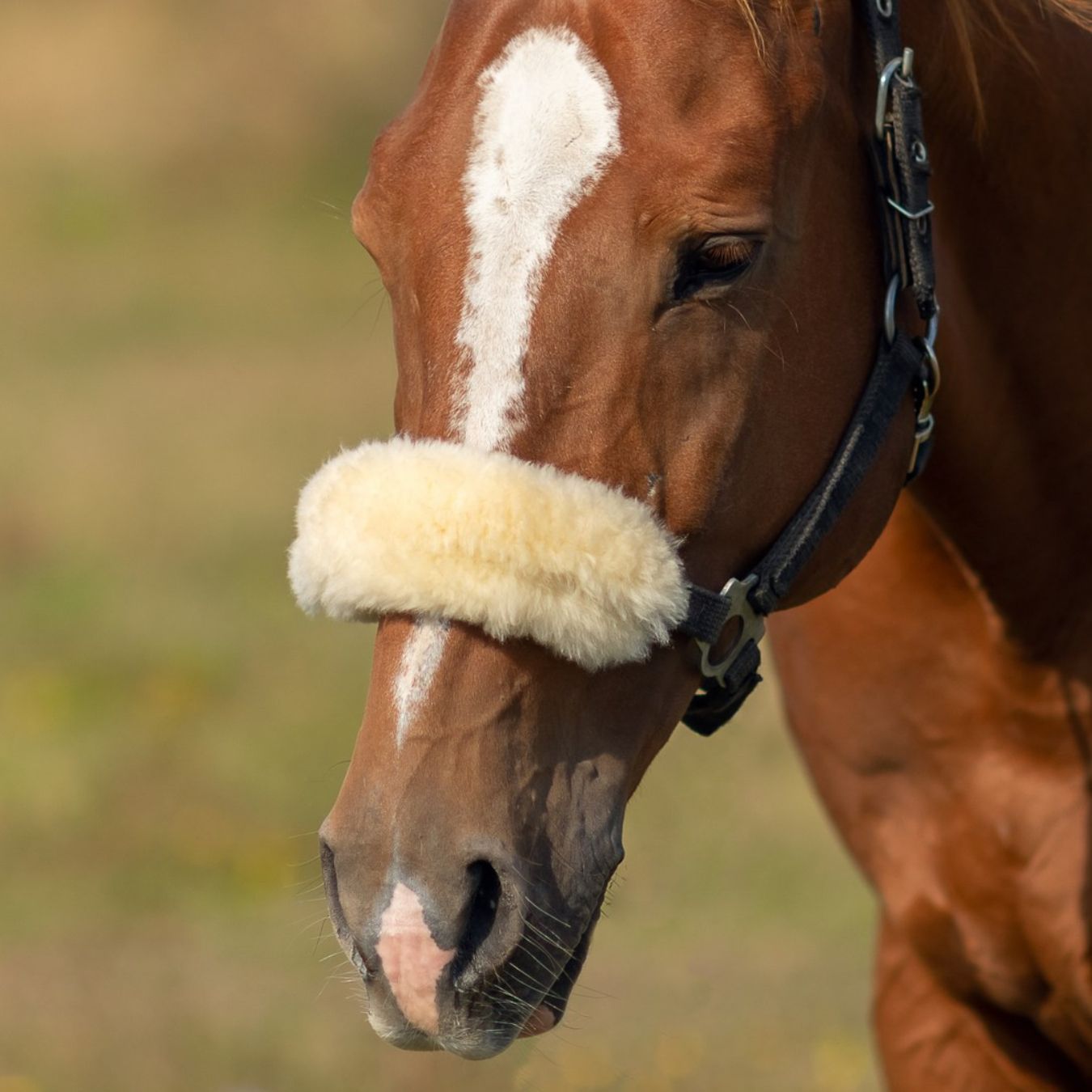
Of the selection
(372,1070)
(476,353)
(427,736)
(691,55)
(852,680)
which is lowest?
(372,1070)

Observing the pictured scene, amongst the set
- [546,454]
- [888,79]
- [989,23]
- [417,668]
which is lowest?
[417,668]

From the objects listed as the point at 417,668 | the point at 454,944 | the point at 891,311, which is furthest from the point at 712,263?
the point at 454,944

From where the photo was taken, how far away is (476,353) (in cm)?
190

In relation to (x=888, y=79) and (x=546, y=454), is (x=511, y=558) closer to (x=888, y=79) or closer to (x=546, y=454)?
(x=546, y=454)

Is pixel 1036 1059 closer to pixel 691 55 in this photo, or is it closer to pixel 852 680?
pixel 852 680

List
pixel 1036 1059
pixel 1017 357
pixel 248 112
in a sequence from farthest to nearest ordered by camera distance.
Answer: pixel 248 112 → pixel 1036 1059 → pixel 1017 357

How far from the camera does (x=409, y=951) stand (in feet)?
5.95

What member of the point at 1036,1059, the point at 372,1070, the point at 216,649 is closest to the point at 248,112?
the point at 216,649

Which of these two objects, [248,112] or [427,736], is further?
[248,112]

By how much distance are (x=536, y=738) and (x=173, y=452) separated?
30.7 ft

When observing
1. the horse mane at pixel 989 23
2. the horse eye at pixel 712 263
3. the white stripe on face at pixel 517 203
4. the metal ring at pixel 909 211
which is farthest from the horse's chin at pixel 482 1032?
the horse mane at pixel 989 23

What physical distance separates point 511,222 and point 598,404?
0.23 metres

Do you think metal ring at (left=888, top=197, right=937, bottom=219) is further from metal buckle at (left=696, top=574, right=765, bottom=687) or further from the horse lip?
the horse lip

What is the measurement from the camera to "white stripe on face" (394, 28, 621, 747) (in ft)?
6.19
